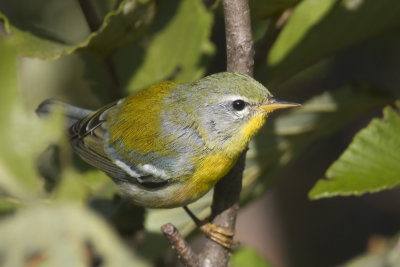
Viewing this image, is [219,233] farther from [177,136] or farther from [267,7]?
[267,7]

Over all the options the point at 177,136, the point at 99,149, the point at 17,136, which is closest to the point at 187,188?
the point at 177,136

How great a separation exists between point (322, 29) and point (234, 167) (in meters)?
0.55

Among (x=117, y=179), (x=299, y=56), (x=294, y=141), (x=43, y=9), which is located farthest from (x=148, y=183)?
(x=43, y=9)

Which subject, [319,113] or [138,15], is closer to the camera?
[138,15]

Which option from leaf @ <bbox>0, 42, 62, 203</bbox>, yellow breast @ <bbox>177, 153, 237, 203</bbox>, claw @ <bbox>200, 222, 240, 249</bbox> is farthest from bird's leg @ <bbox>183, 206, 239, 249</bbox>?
leaf @ <bbox>0, 42, 62, 203</bbox>

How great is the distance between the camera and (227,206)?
80.9 inches

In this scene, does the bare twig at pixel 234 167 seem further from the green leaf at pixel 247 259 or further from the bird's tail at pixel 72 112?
the bird's tail at pixel 72 112

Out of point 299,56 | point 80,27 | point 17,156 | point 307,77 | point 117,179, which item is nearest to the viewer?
A: point 17,156

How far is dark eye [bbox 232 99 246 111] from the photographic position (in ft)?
7.33

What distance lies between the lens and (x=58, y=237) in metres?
1.08

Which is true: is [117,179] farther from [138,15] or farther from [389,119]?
[389,119]

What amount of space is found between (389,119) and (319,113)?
386 millimetres

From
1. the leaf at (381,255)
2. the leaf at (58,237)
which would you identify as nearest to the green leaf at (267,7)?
the leaf at (381,255)

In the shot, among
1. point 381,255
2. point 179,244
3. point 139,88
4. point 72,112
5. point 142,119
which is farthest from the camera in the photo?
point 72,112
